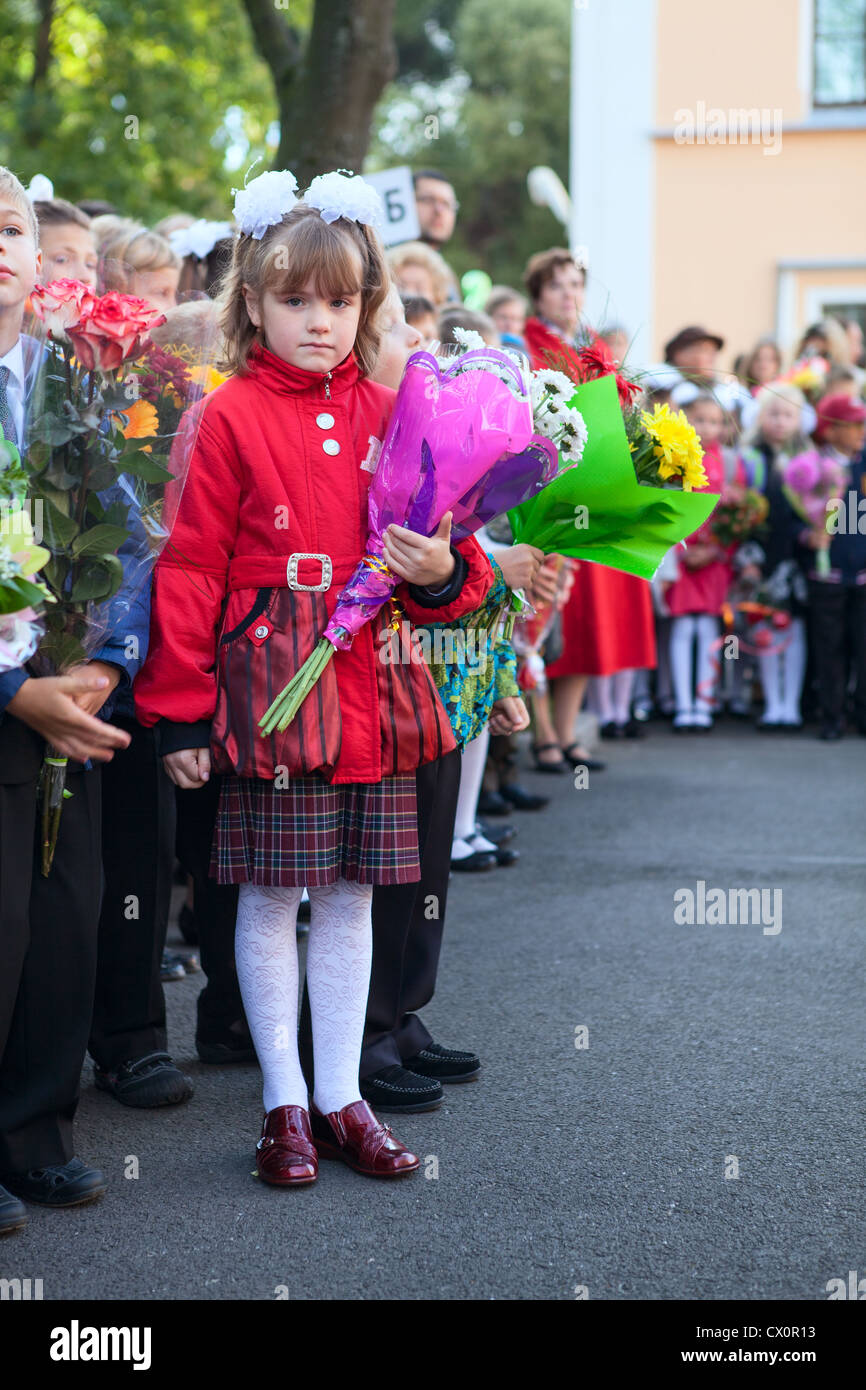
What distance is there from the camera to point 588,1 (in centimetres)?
1591

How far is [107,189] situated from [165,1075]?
59.6ft

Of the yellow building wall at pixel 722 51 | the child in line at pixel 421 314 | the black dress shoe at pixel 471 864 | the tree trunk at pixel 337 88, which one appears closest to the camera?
the child in line at pixel 421 314

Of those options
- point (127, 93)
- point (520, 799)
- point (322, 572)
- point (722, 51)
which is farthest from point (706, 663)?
point (127, 93)

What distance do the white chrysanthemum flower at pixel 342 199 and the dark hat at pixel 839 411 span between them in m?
6.76

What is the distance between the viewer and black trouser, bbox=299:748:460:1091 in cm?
378

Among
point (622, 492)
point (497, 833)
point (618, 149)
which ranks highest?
point (618, 149)

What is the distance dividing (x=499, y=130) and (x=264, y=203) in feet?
121

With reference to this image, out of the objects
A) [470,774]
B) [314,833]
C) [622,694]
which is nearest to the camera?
[314,833]

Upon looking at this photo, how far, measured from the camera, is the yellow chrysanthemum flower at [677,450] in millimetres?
3781

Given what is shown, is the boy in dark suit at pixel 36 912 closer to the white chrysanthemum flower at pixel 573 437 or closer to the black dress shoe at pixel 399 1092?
the black dress shoe at pixel 399 1092

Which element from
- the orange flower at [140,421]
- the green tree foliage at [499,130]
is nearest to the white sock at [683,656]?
the orange flower at [140,421]

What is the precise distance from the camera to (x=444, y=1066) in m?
4.00

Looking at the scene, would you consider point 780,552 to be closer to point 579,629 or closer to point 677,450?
point 579,629
